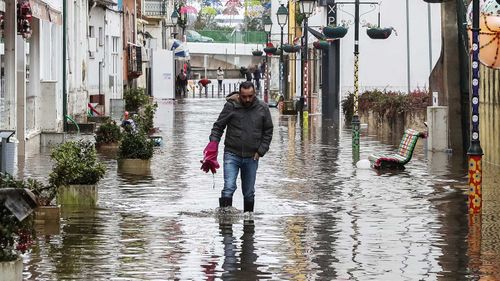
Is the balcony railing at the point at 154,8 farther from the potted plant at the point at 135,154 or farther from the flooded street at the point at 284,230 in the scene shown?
the potted plant at the point at 135,154

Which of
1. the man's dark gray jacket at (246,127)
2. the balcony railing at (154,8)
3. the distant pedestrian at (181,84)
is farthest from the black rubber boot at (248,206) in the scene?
the distant pedestrian at (181,84)

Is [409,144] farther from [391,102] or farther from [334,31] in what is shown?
[391,102]

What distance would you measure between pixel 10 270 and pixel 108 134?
66.6 feet

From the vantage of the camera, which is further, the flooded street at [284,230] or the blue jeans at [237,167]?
the blue jeans at [237,167]

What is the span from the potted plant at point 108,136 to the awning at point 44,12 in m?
2.68

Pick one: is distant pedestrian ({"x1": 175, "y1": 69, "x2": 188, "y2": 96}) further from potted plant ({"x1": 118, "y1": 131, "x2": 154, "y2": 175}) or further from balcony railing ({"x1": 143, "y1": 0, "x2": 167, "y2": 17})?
potted plant ({"x1": 118, "y1": 131, "x2": 154, "y2": 175})

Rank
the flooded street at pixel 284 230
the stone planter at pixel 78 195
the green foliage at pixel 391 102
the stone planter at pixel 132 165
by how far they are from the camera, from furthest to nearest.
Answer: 1. the green foliage at pixel 391 102
2. the stone planter at pixel 132 165
3. the stone planter at pixel 78 195
4. the flooded street at pixel 284 230

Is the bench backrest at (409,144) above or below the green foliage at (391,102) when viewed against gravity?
below

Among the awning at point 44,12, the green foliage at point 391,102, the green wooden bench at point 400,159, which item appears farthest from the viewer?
the green foliage at point 391,102

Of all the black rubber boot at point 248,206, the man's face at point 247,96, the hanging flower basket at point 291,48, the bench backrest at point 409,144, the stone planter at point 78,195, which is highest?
the hanging flower basket at point 291,48

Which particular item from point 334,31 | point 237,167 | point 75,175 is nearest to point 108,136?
point 334,31

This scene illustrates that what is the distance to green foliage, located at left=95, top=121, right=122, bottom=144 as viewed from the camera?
3053 centimetres

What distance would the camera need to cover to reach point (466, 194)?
20.3m

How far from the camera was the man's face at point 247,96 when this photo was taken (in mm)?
16594
